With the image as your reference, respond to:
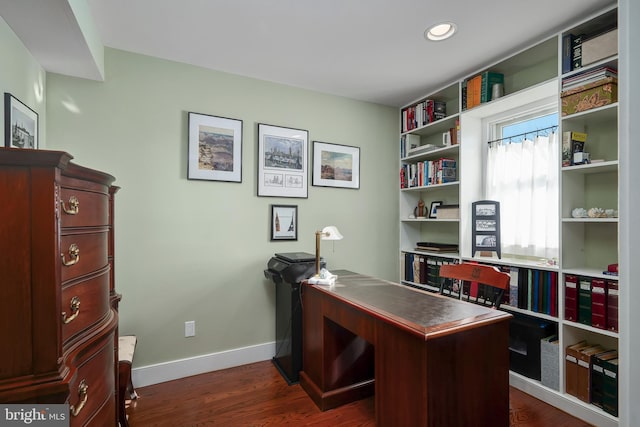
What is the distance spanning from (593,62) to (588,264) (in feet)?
4.22

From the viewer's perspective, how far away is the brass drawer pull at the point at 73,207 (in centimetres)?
91

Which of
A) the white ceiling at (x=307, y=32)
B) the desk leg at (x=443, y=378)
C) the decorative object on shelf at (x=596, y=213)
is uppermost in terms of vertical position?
the white ceiling at (x=307, y=32)

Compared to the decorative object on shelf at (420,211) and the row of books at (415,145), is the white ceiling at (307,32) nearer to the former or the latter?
the row of books at (415,145)

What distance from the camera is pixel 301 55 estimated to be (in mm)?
2348

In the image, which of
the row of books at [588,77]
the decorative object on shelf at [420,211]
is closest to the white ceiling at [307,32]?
the row of books at [588,77]

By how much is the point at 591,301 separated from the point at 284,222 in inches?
87.4

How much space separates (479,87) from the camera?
253 centimetres

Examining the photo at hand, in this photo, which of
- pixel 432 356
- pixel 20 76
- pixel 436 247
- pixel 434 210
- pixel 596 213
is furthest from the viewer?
pixel 434 210

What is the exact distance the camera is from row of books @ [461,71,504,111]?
8.14ft

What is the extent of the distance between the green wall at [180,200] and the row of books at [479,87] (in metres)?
1.19

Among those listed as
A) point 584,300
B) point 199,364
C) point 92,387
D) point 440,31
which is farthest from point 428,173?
point 92,387

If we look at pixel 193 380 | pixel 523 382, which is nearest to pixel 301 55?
pixel 193 380

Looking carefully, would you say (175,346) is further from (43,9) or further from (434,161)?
(434,161)

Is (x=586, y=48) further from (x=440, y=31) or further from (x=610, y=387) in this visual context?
(x=610, y=387)
